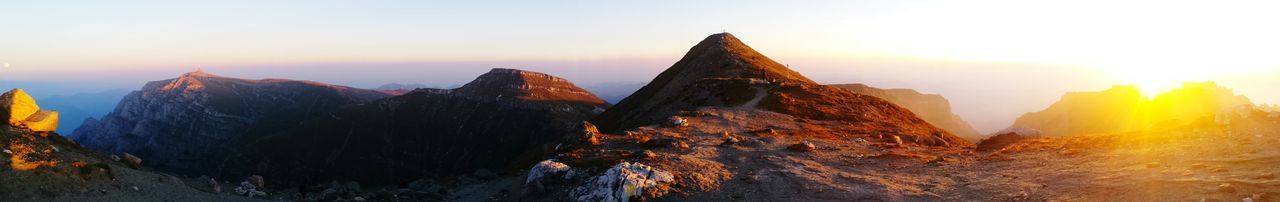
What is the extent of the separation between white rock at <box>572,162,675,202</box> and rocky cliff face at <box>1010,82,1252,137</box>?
503 feet

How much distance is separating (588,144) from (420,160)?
152412mm

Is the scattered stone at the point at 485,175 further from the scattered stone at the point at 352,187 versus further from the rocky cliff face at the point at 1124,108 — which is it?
the rocky cliff face at the point at 1124,108

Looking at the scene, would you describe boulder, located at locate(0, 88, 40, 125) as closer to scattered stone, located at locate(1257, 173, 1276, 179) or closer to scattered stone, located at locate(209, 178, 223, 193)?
scattered stone, located at locate(209, 178, 223, 193)

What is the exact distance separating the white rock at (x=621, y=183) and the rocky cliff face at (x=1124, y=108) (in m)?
153

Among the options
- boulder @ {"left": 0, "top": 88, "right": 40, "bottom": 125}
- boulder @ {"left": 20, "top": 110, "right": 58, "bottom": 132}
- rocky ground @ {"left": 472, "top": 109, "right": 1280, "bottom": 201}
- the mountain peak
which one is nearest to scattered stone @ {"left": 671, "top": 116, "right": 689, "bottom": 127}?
rocky ground @ {"left": 472, "top": 109, "right": 1280, "bottom": 201}

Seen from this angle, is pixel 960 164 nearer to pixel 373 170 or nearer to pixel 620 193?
pixel 620 193

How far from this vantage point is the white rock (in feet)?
74.1

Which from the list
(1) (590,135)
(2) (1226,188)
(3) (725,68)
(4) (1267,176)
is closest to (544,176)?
(1) (590,135)

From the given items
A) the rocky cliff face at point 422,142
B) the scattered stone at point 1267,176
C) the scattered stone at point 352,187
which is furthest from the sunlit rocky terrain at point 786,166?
the rocky cliff face at point 422,142

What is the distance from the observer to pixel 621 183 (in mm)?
23109

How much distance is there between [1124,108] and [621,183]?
188 metres

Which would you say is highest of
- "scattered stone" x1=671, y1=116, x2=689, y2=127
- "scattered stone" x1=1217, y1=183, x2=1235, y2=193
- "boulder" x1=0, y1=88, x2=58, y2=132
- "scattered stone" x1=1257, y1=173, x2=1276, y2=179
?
"scattered stone" x1=1257, y1=173, x2=1276, y2=179

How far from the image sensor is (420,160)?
173625mm

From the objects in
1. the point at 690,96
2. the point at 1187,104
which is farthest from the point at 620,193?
the point at 1187,104
